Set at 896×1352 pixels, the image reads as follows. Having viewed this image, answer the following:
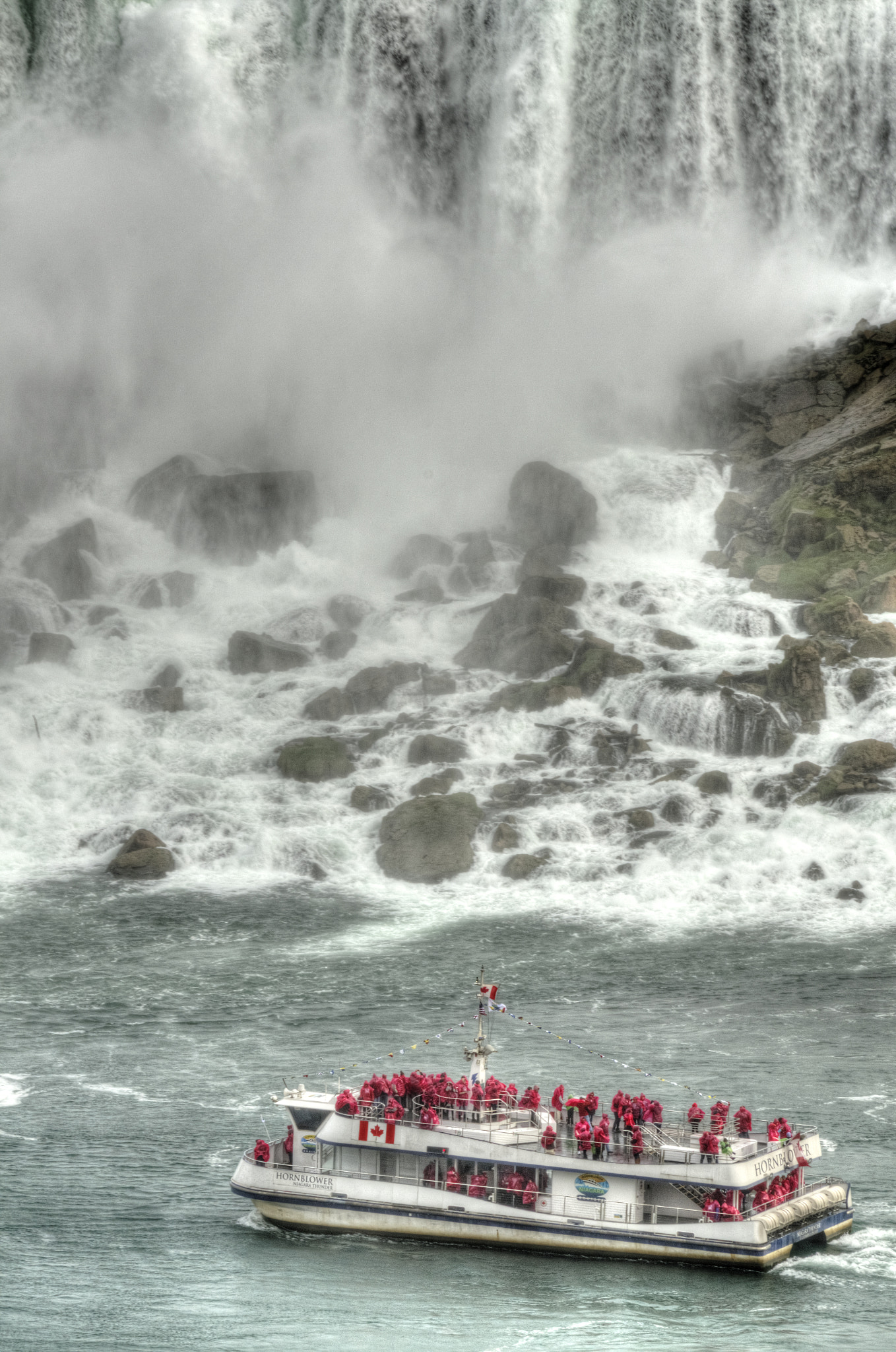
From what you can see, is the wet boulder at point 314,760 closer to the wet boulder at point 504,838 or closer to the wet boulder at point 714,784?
the wet boulder at point 504,838

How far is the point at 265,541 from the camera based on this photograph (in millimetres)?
121375

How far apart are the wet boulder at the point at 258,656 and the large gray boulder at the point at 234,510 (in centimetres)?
1707

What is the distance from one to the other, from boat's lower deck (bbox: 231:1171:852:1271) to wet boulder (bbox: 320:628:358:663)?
64.8m

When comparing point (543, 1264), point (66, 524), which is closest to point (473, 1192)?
point (543, 1264)

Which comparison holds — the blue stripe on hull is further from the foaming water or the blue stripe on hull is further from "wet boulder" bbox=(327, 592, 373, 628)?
"wet boulder" bbox=(327, 592, 373, 628)

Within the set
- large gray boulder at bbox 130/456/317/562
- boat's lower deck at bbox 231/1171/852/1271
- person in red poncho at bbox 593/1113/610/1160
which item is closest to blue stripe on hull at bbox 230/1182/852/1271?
boat's lower deck at bbox 231/1171/852/1271

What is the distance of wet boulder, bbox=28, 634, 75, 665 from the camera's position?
104 metres

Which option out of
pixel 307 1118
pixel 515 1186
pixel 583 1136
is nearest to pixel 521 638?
pixel 307 1118

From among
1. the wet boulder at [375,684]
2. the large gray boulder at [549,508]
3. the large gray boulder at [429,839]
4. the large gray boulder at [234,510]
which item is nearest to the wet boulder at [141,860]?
the large gray boulder at [429,839]

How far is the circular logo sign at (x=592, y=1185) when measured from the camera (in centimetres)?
4075

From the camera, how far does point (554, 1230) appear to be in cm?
4075

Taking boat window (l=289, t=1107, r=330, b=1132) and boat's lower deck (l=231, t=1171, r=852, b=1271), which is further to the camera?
boat window (l=289, t=1107, r=330, b=1132)

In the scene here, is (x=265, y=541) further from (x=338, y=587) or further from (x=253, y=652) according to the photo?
(x=253, y=652)

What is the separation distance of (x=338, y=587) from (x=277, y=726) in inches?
835
